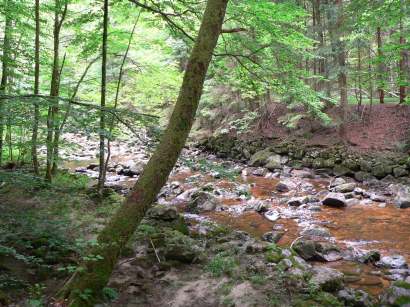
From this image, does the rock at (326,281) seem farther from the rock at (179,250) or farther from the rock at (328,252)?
the rock at (179,250)

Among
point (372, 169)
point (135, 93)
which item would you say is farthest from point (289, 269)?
point (135, 93)

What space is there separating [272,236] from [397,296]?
11.4ft

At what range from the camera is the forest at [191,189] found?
4.40m

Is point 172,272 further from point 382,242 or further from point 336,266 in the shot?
point 382,242

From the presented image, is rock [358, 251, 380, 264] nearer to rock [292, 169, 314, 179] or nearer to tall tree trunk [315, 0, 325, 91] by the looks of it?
rock [292, 169, 314, 179]

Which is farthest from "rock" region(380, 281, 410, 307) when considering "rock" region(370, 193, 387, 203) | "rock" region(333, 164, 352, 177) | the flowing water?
"rock" region(333, 164, 352, 177)

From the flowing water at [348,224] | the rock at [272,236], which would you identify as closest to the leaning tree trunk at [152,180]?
the flowing water at [348,224]

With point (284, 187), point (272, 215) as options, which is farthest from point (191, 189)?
point (272, 215)

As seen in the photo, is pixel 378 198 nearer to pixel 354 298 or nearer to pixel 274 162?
pixel 274 162

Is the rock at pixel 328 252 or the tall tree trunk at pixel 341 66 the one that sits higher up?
the tall tree trunk at pixel 341 66

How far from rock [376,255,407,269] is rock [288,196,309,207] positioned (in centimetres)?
419

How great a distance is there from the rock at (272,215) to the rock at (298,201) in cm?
107

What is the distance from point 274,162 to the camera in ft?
56.3

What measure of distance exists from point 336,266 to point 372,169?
344 inches
